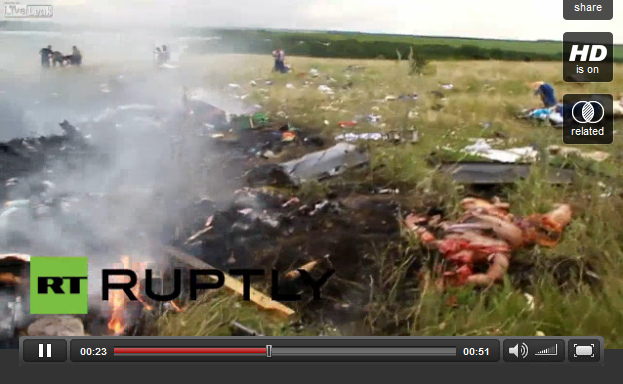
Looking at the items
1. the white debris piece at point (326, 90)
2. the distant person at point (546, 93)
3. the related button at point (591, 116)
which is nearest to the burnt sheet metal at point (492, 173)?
the related button at point (591, 116)

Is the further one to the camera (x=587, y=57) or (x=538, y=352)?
(x=587, y=57)

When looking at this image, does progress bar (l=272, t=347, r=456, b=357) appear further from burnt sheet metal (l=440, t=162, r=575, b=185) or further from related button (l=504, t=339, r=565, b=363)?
burnt sheet metal (l=440, t=162, r=575, b=185)

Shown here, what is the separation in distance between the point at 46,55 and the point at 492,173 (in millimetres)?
2011

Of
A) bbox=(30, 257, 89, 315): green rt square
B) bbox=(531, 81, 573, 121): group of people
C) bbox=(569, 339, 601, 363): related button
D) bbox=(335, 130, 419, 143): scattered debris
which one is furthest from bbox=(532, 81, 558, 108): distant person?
bbox=(30, 257, 89, 315): green rt square

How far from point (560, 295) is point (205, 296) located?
4.96ft

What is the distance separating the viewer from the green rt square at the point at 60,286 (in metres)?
2.32

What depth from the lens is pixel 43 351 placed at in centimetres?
221

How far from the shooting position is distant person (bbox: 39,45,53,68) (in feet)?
7.79

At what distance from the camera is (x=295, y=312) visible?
236 centimetres

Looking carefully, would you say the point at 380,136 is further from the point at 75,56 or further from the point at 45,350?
the point at 45,350

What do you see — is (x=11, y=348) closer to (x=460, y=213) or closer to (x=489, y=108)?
(x=460, y=213)

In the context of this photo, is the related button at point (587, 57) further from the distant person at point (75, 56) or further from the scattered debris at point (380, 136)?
the distant person at point (75, 56)

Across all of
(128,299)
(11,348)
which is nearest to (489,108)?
(128,299)

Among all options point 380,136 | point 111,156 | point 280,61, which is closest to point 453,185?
point 380,136
